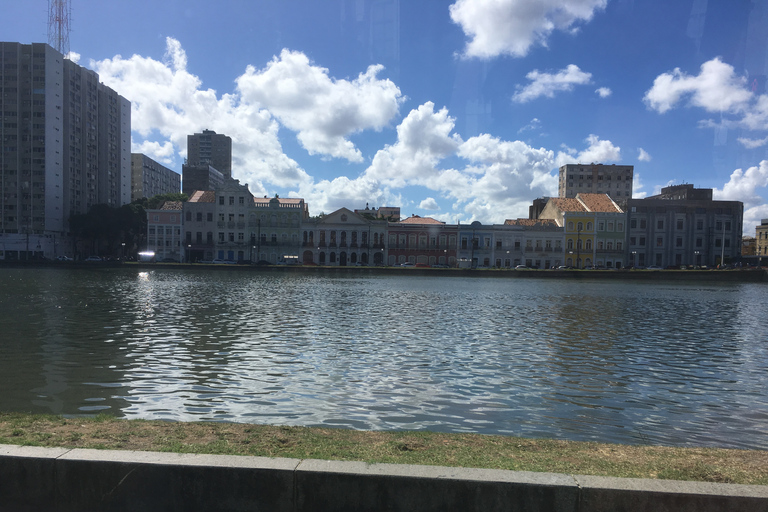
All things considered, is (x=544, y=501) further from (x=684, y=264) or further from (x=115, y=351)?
(x=684, y=264)

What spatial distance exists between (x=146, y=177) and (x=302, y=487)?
16757cm

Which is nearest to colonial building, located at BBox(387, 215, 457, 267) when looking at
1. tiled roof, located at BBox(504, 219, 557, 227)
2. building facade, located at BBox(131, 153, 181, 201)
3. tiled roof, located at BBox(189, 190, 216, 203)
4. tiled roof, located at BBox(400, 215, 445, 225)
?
tiled roof, located at BBox(400, 215, 445, 225)

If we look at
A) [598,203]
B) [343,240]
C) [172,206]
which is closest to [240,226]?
[172,206]

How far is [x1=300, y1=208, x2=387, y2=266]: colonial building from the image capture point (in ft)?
303

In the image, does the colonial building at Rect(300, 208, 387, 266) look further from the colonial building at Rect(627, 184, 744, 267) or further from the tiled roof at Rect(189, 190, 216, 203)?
the colonial building at Rect(627, 184, 744, 267)

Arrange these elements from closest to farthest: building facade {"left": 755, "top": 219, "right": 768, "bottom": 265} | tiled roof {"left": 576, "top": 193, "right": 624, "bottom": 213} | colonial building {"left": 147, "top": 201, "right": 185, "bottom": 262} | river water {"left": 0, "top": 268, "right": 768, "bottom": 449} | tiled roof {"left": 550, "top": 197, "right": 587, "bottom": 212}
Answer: river water {"left": 0, "top": 268, "right": 768, "bottom": 449}, colonial building {"left": 147, "top": 201, "right": 185, "bottom": 262}, tiled roof {"left": 576, "top": 193, "right": 624, "bottom": 213}, tiled roof {"left": 550, "top": 197, "right": 587, "bottom": 212}, building facade {"left": 755, "top": 219, "right": 768, "bottom": 265}

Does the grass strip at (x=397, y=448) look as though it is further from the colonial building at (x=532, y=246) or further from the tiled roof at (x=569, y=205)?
the tiled roof at (x=569, y=205)

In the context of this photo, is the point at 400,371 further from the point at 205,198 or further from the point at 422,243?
the point at 205,198

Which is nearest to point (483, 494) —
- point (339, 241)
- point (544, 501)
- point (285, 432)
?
point (544, 501)

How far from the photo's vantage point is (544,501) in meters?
3.98

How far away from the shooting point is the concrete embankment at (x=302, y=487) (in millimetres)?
3949

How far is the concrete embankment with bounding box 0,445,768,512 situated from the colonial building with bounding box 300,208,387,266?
87832 mm

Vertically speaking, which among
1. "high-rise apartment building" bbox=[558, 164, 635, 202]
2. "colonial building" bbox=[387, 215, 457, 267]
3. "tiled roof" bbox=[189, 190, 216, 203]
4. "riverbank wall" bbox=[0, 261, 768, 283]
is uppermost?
"high-rise apartment building" bbox=[558, 164, 635, 202]

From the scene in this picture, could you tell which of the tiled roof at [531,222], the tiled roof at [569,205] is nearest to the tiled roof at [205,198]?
the tiled roof at [531,222]
